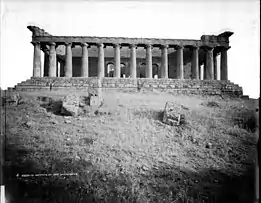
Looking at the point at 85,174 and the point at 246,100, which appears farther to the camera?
the point at 246,100

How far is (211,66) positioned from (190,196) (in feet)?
30.2

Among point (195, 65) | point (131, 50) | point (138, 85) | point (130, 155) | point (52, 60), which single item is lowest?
point (130, 155)

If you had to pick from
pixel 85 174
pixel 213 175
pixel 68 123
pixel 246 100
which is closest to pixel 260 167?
pixel 213 175

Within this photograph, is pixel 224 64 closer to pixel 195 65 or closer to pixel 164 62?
pixel 195 65

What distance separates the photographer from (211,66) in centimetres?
1791

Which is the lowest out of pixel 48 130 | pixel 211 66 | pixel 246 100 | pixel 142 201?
pixel 142 201

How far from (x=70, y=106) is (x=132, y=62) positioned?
5.47 m

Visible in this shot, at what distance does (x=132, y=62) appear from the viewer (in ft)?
57.2

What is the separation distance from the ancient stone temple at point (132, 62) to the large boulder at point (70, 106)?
1.19 m

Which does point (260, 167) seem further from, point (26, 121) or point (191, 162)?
point (26, 121)

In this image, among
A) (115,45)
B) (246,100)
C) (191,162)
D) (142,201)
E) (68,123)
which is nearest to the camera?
(142,201)

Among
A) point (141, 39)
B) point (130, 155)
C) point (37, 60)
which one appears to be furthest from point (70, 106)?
point (141, 39)

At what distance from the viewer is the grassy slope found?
11914mm

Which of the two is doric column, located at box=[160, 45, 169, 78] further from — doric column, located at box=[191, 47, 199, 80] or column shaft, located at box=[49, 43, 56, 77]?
column shaft, located at box=[49, 43, 56, 77]
